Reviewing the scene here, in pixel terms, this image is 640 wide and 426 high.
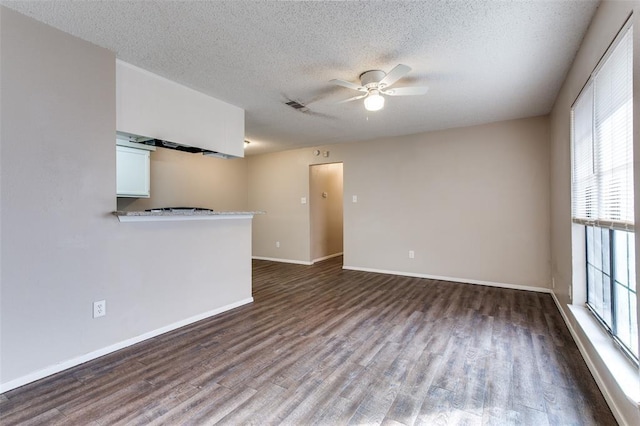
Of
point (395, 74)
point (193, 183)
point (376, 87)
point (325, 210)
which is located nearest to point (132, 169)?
point (193, 183)

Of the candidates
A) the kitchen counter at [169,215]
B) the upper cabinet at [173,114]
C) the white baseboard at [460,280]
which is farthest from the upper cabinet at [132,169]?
the white baseboard at [460,280]

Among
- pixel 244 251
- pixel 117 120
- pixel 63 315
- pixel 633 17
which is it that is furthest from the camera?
pixel 244 251

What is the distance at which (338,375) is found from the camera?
2.02m

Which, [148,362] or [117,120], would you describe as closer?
[148,362]

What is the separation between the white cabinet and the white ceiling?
130 cm

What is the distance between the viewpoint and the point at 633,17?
1.39 m

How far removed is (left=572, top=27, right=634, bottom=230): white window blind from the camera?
154 cm

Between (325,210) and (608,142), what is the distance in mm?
5076

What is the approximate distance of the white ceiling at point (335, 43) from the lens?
187cm

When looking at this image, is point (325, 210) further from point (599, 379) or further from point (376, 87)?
point (599, 379)

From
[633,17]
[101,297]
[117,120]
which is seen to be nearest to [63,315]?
[101,297]

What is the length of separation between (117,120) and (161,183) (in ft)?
7.73

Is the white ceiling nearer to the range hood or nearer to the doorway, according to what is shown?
the range hood

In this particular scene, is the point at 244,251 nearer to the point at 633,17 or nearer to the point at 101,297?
the point at 101,297
